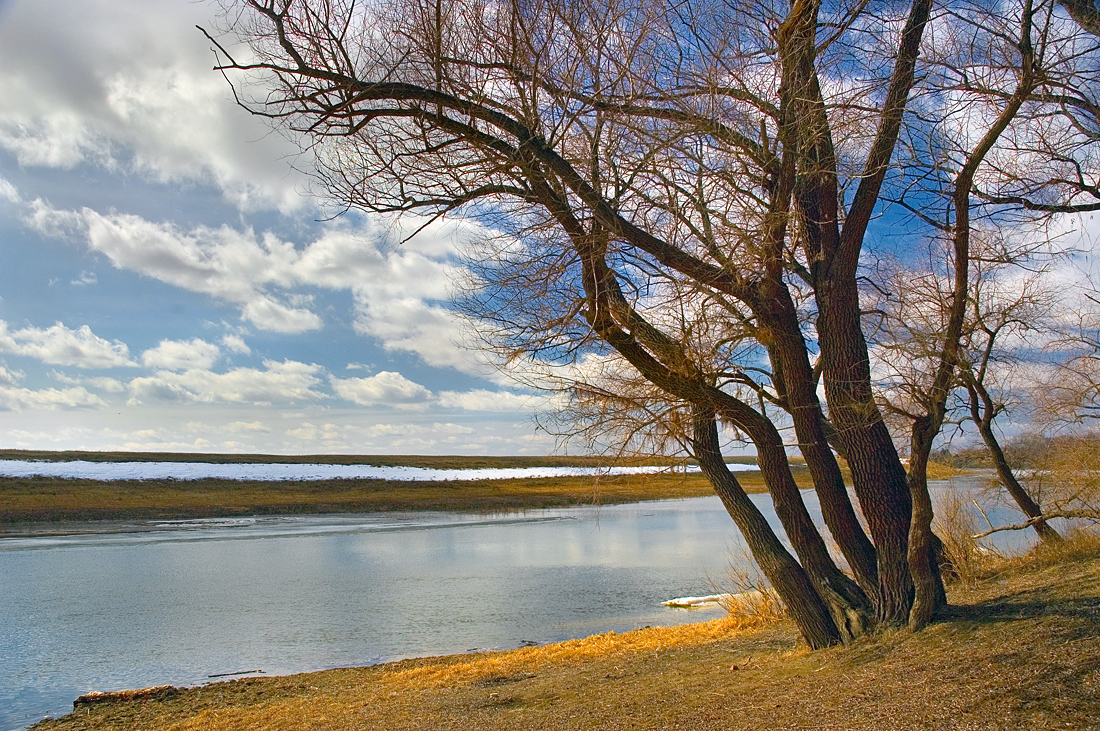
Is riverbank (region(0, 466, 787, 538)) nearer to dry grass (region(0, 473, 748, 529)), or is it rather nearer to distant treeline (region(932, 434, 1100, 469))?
dry grass (region(0, 473, 748, 529))

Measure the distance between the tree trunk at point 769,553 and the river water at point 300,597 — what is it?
6359mm

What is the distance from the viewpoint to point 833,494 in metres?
7.54

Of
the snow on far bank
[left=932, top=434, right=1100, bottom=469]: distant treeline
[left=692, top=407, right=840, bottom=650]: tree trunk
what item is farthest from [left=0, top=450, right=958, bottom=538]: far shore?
[left=692, top=407, right=840, bottom=650]: tree trunk

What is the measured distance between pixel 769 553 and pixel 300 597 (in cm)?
1328

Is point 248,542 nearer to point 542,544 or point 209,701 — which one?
point 542,544

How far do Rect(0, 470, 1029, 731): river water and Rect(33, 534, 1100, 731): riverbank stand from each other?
104 inches

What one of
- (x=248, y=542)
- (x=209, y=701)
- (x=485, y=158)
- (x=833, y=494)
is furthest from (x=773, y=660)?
(x=248, y=542)

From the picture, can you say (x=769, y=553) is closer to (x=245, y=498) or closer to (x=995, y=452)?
(x=995, y=452)

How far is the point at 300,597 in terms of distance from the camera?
57.2ft

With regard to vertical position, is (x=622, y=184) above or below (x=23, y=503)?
above

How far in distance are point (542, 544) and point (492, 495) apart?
28274 mm

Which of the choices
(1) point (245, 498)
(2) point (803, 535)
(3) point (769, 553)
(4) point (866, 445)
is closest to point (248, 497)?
(1) point (245, 498)

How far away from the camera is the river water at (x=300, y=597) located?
39.0 ft

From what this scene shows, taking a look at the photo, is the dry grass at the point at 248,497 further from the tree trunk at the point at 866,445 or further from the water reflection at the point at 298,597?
the tree trunk at the point at 866,445
